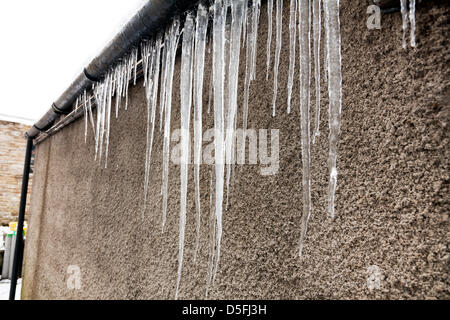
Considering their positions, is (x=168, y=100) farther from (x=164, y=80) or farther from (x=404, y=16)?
(x=404, y=16)

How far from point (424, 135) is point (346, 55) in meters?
0.36

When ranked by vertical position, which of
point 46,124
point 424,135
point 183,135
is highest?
point 46,124

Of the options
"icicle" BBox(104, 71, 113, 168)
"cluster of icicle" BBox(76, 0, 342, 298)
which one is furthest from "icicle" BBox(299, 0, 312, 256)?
"icicle" BBox(104, 71, 113, 168)

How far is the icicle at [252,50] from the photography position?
121 cm

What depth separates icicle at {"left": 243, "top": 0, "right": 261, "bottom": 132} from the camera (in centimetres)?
121

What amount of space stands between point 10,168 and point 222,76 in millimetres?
11321

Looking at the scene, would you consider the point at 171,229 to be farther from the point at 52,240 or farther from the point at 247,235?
the point at 52,240

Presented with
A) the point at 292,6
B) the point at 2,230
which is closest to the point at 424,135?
the point at 292,6

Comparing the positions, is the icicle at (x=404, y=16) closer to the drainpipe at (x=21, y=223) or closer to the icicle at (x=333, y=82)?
the icicle at (x=333, y=82)

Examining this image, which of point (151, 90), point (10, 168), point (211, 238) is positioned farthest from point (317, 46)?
point (10, 168)

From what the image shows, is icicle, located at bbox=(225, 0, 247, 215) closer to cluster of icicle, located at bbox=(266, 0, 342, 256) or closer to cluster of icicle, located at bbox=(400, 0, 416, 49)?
cluster of icicle, located at bbox=(266, 0, 342, 256)

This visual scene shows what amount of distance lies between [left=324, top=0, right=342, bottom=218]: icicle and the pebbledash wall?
0.11 feet

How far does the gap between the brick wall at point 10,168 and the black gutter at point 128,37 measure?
8.49 metres

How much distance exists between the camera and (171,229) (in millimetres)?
1579
